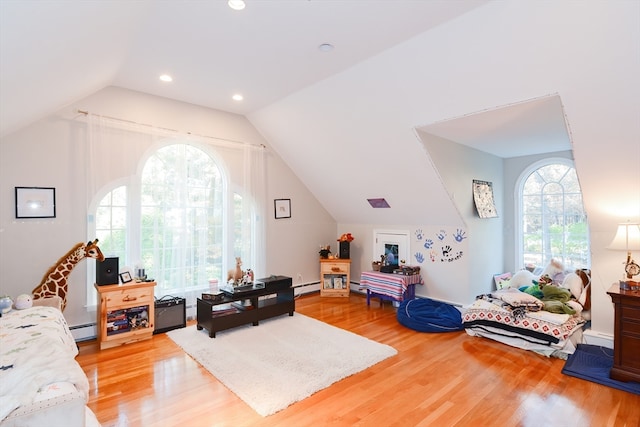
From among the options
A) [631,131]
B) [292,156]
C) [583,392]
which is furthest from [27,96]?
[583,392]

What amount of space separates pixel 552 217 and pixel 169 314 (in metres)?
5.52

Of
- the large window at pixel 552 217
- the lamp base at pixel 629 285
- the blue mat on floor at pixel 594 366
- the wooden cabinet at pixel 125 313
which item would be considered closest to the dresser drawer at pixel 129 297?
the wooden cabinet at pixel 125 313

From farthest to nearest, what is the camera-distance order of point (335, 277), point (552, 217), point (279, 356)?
point (335, 277)
point (552, 217)
point (279, 356)

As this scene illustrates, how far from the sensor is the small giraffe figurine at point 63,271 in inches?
127

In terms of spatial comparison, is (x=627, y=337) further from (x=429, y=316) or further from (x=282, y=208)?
(x=282, y=208)

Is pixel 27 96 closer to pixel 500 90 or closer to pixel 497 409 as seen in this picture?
pixel 500 90

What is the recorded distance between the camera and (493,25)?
2316mm

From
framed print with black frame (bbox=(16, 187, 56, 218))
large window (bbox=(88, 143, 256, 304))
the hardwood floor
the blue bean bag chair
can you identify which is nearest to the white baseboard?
the hardwood floor

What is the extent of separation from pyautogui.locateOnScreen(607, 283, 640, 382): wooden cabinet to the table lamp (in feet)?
0.79

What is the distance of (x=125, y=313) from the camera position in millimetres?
3574

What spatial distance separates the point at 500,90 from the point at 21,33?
10.5 feet

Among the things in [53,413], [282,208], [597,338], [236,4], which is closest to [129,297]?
[53,413]

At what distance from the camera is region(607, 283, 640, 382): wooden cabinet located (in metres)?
2.65

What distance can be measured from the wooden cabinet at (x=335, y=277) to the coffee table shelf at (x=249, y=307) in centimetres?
110
